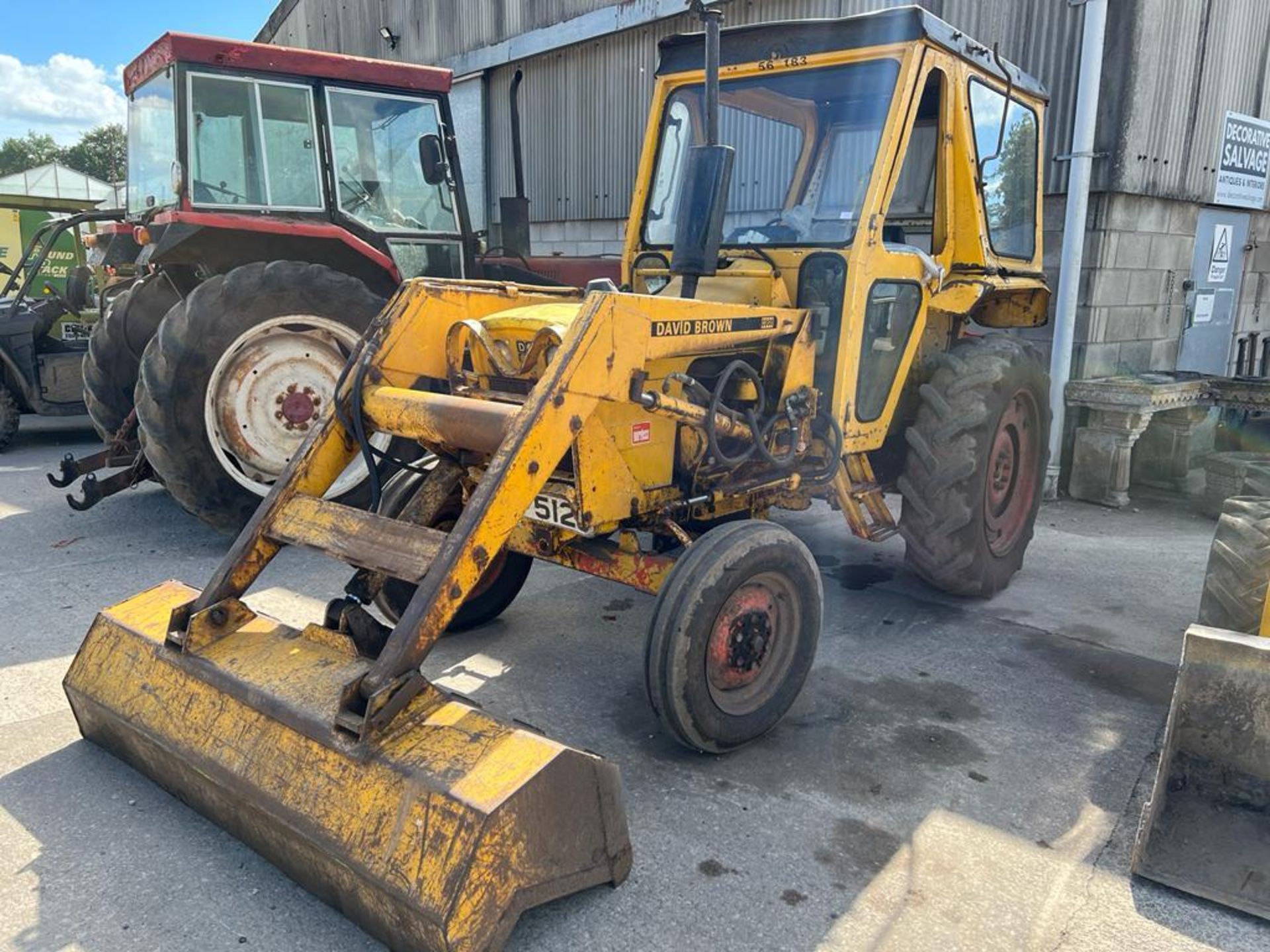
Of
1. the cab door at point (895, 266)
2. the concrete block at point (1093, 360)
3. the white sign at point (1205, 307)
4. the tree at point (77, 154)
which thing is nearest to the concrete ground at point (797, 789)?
the cab door at point (895, 266)

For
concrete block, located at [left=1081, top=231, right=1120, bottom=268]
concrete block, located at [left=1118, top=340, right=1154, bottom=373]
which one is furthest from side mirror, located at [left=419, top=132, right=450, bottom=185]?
concrete block, located at [left=1118, top=340, right=1154, bottom=373]

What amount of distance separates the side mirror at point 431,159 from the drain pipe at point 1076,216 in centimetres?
418

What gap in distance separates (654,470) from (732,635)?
67 centimetres

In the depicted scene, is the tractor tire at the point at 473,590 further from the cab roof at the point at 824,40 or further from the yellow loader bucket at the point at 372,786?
the cab roof at the point at 824,40

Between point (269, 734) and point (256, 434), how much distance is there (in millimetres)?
3273

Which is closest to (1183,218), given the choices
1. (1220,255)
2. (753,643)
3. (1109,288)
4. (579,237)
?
(1220,255)

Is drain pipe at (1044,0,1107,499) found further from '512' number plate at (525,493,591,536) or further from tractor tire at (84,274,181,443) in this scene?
tractor tire at (84,274,181,443)

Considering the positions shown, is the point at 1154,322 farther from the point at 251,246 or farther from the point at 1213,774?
the point at 251,246

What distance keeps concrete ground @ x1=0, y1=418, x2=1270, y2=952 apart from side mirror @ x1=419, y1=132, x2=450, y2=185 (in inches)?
107

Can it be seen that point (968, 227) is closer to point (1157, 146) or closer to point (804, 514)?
point (804, 514)

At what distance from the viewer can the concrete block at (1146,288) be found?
730 cm

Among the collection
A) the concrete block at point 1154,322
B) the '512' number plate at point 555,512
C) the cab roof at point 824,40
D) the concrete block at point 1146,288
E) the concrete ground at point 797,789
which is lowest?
the concrete ground at point 797,789

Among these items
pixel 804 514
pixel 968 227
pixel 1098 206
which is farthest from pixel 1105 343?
pixel 968 227

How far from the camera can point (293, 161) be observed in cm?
610
